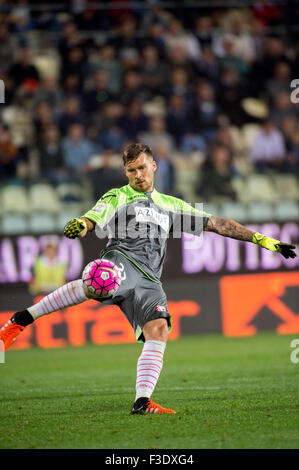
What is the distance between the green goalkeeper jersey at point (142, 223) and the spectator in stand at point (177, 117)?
7.71 metres

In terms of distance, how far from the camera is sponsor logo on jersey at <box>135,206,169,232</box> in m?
6.05

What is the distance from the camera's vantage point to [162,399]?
6.54m

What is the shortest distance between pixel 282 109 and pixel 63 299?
9.77 m

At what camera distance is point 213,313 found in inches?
501

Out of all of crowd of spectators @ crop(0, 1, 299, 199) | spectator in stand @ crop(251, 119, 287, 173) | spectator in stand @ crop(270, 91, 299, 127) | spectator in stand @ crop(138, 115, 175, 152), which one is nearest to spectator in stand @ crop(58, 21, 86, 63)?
crowd of spectators @ crop(0, 1, 299, 199)

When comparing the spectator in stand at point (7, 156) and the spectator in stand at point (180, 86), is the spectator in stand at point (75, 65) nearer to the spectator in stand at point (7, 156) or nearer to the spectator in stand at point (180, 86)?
the spectator in stand at point (180, 86)

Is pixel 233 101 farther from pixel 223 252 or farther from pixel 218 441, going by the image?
pixel 218 441

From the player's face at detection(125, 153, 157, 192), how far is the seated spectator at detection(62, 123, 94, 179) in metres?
6.86

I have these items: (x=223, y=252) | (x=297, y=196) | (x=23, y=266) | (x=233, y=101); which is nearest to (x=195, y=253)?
(x=223, y=252)

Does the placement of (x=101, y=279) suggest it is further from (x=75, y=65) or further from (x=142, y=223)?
(x=75, y=65)

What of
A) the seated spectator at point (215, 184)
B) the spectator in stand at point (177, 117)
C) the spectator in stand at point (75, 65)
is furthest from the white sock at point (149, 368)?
the spectator in stand at point (75, 65)

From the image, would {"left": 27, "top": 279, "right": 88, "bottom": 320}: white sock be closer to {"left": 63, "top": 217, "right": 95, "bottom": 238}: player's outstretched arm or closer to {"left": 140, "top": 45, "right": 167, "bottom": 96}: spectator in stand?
{"left": 63, "top": 217, "right": 95, "bottom": 238}: player's outstretched arm

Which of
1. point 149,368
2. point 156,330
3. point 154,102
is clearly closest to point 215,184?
point 154,102

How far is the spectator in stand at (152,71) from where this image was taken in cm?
1440
